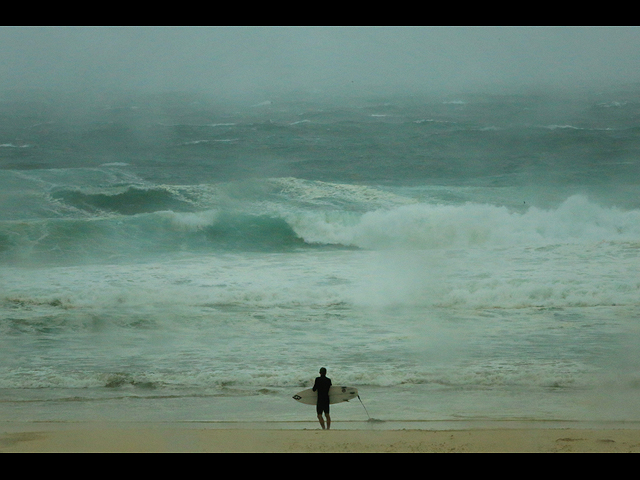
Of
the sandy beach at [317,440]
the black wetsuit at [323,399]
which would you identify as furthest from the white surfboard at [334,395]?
the sandy beach at [317,440]

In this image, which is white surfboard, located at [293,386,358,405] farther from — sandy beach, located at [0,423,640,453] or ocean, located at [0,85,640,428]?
sandy beach, located at [0,423,640,453]

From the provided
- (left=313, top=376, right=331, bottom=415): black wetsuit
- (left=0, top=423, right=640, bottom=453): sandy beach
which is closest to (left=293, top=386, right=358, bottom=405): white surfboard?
(left=313, top=376, right=331, bottom=415): black wetsuit

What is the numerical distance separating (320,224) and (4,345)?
3.89 metres

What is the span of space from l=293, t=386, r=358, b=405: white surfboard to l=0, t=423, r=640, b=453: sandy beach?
0.28 meters

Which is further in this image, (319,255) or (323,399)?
(319,255)

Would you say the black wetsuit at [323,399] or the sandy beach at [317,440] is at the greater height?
the black wetsuit at [323,399]

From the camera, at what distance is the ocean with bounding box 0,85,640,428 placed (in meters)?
5.62

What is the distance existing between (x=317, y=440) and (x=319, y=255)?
13.7ft

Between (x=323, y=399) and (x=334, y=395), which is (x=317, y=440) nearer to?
(x=323, y=399)

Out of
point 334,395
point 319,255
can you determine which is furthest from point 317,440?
point 319,255

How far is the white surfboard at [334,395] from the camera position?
16.0ft

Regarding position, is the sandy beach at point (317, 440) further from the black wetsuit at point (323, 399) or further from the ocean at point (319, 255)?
the ocean at point (319, 255)

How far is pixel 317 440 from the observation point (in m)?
4.38

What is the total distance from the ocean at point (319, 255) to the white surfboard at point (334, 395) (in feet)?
0.47
